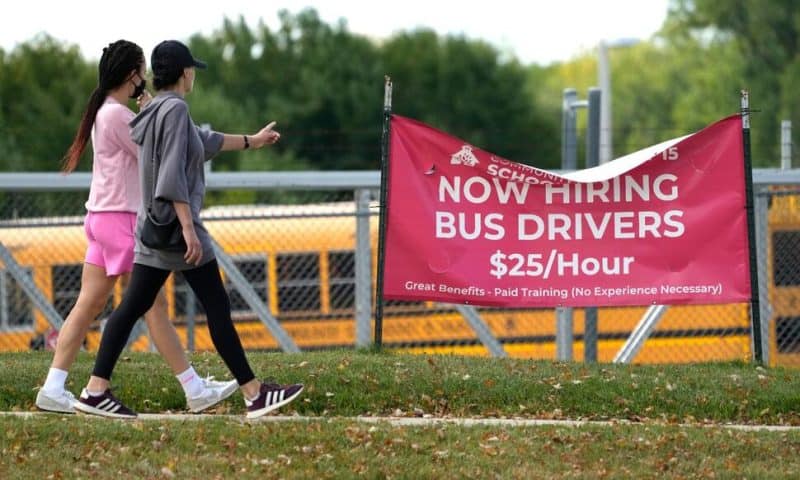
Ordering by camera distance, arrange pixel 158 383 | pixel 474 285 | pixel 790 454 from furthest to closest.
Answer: pixel 474 285, pixel 158 383, pixel 790 454

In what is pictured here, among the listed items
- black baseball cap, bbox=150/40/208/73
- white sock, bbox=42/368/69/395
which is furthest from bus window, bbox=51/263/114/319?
black baseball cap, bbox=150/40/208/73

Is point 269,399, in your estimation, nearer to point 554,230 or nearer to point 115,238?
point 115,238

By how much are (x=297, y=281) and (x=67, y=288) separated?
2281 millimetres

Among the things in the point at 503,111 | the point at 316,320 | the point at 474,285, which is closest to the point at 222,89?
the point at 503,111

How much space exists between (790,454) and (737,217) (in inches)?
107

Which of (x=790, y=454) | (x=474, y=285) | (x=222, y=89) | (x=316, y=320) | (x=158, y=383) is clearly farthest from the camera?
(x=222, y=89)

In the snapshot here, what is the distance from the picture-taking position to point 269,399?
22.4 feet

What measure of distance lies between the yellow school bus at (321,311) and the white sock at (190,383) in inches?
256

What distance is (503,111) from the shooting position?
51656 millimetres

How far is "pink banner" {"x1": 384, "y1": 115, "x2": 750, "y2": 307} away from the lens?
8.80 metres

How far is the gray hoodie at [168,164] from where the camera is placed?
649 cm

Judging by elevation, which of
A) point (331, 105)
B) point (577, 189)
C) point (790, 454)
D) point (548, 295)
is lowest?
point (790, 454)

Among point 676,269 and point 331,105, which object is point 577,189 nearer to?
point 676,269

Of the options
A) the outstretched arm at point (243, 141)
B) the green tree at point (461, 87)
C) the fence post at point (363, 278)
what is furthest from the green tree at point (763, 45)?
the outstretched arm at point (243, 141)
